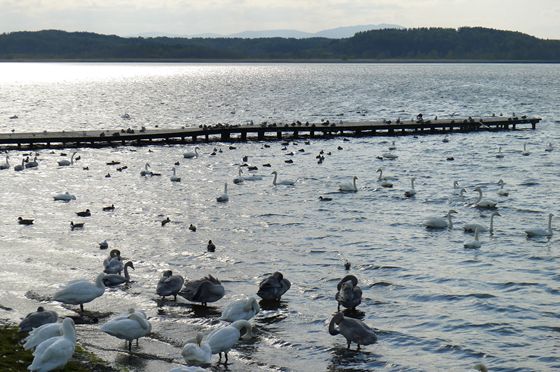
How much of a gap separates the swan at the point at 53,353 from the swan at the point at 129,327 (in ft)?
6.83

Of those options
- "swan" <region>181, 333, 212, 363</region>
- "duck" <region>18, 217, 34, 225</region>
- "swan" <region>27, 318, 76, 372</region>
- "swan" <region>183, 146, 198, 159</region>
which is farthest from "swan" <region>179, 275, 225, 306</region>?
"swan" <region>183, 146, 198, 159</region>

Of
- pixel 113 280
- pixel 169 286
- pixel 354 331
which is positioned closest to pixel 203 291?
pixel 169 286

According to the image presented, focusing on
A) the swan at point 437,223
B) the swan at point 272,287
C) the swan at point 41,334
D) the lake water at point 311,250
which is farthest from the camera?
the swan at point 437,223

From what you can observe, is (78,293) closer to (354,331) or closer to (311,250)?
(354,331)

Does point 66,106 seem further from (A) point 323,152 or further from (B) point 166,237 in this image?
(B) point 166,237

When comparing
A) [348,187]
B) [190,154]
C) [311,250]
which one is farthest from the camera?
[190,154]

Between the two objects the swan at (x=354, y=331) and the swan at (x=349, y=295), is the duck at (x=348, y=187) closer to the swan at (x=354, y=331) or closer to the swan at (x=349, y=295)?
the swan at (x=349, y=295)

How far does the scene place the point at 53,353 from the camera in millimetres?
17172

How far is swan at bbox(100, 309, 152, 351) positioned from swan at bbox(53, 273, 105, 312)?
2.58m

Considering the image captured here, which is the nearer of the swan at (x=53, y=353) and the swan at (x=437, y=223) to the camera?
the swan at (x=53, y=353)

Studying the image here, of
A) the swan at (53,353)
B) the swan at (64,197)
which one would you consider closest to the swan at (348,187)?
the swan at (64,197)

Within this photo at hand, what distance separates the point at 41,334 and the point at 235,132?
173 ft

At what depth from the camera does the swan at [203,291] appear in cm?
2367

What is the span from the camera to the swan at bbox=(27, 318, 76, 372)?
56.0 ft
